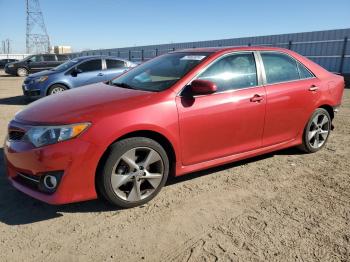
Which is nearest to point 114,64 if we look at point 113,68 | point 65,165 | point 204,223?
point 113,68

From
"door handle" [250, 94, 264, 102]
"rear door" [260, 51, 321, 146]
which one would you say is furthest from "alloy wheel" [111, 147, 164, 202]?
"rear door" [260, 51, 321, 146]

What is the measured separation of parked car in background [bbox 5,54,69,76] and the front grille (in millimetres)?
22153

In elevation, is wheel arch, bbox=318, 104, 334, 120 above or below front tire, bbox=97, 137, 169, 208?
above

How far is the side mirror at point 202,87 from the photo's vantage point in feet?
12.4

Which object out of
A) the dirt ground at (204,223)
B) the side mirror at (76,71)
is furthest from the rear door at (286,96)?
the side mirror at (76,71)

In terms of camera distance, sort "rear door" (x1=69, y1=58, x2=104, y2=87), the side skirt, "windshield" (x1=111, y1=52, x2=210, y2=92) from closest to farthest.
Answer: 1. the side skirt
2. "windshield" (x1=111, y1=52, x2=210, y2=92)
3. "rear door" (x1=69, y1=58, x2=104, y2=87)

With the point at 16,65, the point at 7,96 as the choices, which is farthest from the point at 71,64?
the point at 16,65

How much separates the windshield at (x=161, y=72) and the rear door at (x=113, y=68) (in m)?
6.39

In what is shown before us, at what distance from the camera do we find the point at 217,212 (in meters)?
3.54

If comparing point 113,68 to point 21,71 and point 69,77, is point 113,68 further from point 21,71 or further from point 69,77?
point 21,71

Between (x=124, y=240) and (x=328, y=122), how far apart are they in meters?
3.89

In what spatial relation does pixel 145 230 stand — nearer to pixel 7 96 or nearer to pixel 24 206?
pixel 24 206

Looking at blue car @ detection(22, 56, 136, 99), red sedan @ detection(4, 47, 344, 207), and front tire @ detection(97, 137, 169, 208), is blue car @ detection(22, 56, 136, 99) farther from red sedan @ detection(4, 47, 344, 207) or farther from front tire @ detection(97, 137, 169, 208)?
front tire @ detection(97, 137, 169, 208)

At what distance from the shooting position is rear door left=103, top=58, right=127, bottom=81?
1118cm
